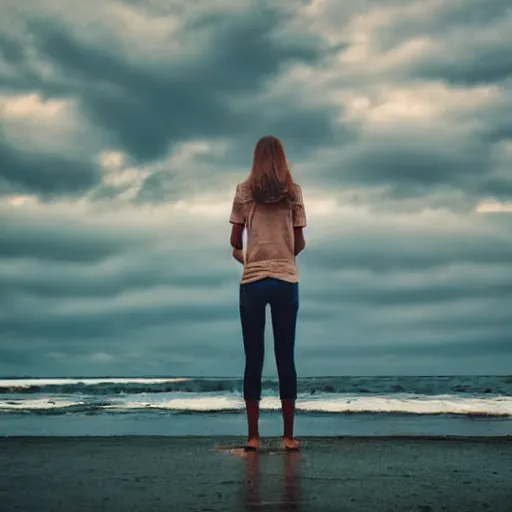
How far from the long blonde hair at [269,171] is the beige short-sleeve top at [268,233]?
123 mm

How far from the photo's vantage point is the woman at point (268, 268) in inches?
225

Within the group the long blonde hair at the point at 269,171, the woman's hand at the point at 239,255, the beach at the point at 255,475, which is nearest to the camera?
the beach at the point at 255,475

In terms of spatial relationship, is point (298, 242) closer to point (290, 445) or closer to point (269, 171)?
point (269, 171)

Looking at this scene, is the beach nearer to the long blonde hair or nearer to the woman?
the woman

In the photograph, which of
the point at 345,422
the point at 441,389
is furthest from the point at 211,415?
the point at 441,389

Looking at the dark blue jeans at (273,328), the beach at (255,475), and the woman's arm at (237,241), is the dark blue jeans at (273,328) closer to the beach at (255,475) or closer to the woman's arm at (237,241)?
the woman's arm at (237,241)

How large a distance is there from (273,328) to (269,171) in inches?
46.3

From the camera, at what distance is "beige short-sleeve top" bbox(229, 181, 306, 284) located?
5762 millimetres

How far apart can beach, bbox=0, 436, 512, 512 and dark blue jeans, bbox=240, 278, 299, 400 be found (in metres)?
0.51

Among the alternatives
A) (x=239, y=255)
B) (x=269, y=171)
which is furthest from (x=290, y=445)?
(x=269, y=171)

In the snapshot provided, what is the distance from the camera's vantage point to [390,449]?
5.84 meters

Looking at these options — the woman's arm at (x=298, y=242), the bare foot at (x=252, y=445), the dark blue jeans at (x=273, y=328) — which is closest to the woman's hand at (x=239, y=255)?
the dark blue jeans at (x=273, y=328)

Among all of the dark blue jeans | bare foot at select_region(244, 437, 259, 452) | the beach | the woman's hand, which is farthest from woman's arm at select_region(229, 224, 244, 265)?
the beach

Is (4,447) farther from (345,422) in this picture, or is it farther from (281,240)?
(345,422)
